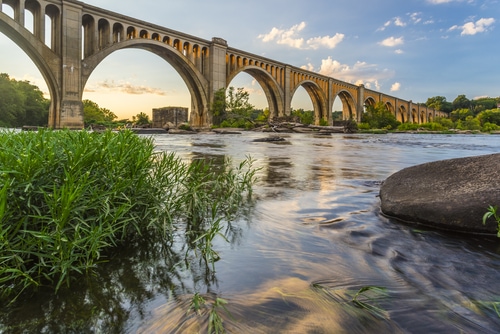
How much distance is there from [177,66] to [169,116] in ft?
18.2

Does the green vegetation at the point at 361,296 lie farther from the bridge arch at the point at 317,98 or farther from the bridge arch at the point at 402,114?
the bridge arch at the point at 402,114

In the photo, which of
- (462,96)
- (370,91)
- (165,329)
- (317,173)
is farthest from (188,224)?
(462,96)

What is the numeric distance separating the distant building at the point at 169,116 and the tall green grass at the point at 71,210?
114 ft

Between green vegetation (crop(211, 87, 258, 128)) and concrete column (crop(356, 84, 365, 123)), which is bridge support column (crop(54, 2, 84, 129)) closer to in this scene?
green vegetation (crop(211, 87, 258, 128))

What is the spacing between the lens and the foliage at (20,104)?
38.9 metres

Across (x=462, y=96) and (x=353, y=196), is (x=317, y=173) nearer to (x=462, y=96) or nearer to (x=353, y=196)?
(x=353, y=196)

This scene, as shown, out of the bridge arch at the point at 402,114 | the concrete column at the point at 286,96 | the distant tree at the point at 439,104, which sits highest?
the distant tree at the point at 439,104

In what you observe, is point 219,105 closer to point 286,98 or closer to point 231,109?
point 231,109

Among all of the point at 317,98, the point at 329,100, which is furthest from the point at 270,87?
the point at 329,100

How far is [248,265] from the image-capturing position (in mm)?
1599

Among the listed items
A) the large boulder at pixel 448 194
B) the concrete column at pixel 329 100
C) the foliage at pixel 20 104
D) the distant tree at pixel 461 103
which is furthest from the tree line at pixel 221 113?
the distant tree at pixel 461 103

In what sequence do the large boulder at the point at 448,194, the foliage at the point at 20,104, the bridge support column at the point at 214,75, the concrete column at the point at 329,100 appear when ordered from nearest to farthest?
the large boulder at the point at 448,194, the bridge support column at the point at 214,75, the foliage at the point at 20,104, the concrete column at the point at 329,100

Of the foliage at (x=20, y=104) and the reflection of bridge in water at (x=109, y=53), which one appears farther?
the foliage at (x=20, y=104)

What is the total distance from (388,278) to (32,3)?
30.2 meters
